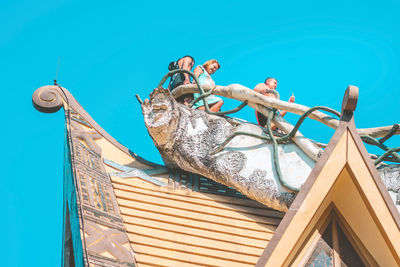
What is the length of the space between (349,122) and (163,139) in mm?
3630

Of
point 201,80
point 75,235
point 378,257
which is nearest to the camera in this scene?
point 378,257

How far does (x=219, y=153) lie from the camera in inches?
337

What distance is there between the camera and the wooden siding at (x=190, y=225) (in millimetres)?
7277

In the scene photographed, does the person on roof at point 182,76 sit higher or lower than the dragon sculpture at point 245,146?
higher

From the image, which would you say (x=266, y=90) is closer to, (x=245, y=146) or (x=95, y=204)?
(x=245, y=146)

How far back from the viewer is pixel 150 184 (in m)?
8.46

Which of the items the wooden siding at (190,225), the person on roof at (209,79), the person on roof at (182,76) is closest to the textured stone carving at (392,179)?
the wooden siding at (190,225)

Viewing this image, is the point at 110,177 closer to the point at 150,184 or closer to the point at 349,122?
the point at 150,184

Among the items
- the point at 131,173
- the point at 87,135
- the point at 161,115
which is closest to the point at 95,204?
the point at 131,173

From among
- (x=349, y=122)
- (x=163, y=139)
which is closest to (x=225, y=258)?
(x=163, y=139)

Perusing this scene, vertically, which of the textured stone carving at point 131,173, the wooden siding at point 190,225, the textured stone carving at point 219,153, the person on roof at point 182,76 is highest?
the person on roof at point 182,76

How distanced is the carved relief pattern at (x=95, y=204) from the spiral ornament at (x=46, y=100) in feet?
0.89

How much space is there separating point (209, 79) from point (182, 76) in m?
0.38

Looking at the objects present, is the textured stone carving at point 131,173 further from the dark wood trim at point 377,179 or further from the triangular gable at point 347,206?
the dark wood trim at point 377,179
